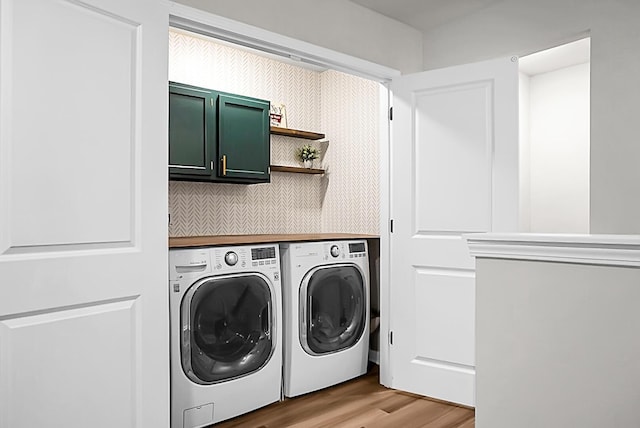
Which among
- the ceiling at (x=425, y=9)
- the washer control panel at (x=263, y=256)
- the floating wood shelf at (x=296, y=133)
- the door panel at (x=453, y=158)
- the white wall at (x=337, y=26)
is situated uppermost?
the ceiling at (x=425, y=9)

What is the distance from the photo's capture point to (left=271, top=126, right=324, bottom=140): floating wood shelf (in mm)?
4045

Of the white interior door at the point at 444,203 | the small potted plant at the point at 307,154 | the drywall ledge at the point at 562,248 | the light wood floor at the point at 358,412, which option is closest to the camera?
the drywall ledge at the point at 562,248

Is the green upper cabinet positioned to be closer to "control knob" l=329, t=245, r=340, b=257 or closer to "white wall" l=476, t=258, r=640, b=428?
"control knob" l=329, t=245, r=340, b=257

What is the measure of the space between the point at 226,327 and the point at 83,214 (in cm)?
114

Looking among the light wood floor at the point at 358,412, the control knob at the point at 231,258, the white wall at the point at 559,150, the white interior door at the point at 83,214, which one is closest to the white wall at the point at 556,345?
the light wood floor at the point at 358,412

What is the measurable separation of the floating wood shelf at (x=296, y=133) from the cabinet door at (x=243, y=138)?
35cm

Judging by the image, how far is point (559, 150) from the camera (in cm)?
524

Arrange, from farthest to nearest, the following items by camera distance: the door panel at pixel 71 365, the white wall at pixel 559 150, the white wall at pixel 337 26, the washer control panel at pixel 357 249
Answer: the white wall at pixel 559 150 < the washer control panel at pixel 357 249 < the white wall at pixel 337 26 < the door panel at pixel 71 365

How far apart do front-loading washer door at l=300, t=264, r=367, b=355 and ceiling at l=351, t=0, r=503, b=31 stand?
5.47ft

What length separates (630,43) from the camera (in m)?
2.60

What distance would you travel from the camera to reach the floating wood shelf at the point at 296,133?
4045 millimetres

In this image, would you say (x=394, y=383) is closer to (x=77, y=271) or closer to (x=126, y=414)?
(x=126, y=414)

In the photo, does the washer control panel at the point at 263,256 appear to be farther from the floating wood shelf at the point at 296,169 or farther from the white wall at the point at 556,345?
the white wall at the point at 556,345

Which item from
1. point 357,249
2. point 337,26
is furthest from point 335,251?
point 337,26
